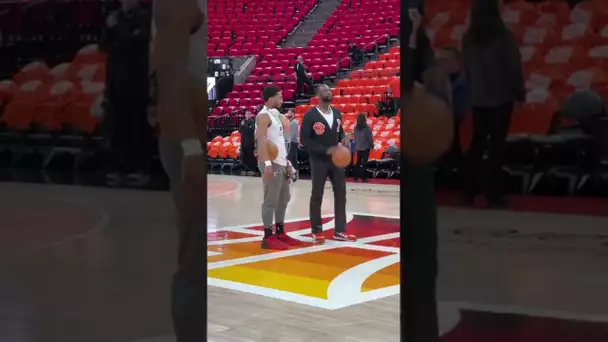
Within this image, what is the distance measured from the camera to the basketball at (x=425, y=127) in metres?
2.08

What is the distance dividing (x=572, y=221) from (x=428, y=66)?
2.07ft

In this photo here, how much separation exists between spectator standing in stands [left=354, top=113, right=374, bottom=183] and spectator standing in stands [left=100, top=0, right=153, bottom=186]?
32.2ft

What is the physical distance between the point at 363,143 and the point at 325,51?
27.4 feet

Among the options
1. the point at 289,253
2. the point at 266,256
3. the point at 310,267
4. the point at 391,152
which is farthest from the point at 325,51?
the point at 310,267

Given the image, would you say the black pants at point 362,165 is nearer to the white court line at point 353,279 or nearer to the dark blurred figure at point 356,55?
the dark blurred figure at point 356,55

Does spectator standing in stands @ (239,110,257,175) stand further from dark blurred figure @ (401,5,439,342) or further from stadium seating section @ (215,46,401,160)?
dark blurred figure @ (401,5,439,342)

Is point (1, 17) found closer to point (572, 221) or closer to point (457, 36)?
point (457, 36)

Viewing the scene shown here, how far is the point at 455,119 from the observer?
2.07 m

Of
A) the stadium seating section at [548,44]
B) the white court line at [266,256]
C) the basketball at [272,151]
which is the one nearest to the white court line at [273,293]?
the white court line at [266,256]

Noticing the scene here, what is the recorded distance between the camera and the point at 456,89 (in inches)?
81.3

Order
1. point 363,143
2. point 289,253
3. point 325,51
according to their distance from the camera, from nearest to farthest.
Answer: point 289,253
point 363,143
point 325,51

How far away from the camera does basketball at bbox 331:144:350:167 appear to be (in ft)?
18.9

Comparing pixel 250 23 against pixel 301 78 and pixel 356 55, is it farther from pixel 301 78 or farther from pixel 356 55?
pixel 301 78

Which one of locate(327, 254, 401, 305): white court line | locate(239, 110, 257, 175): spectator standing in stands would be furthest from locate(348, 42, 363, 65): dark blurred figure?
locate(327, 254, 401, 305): white court line
